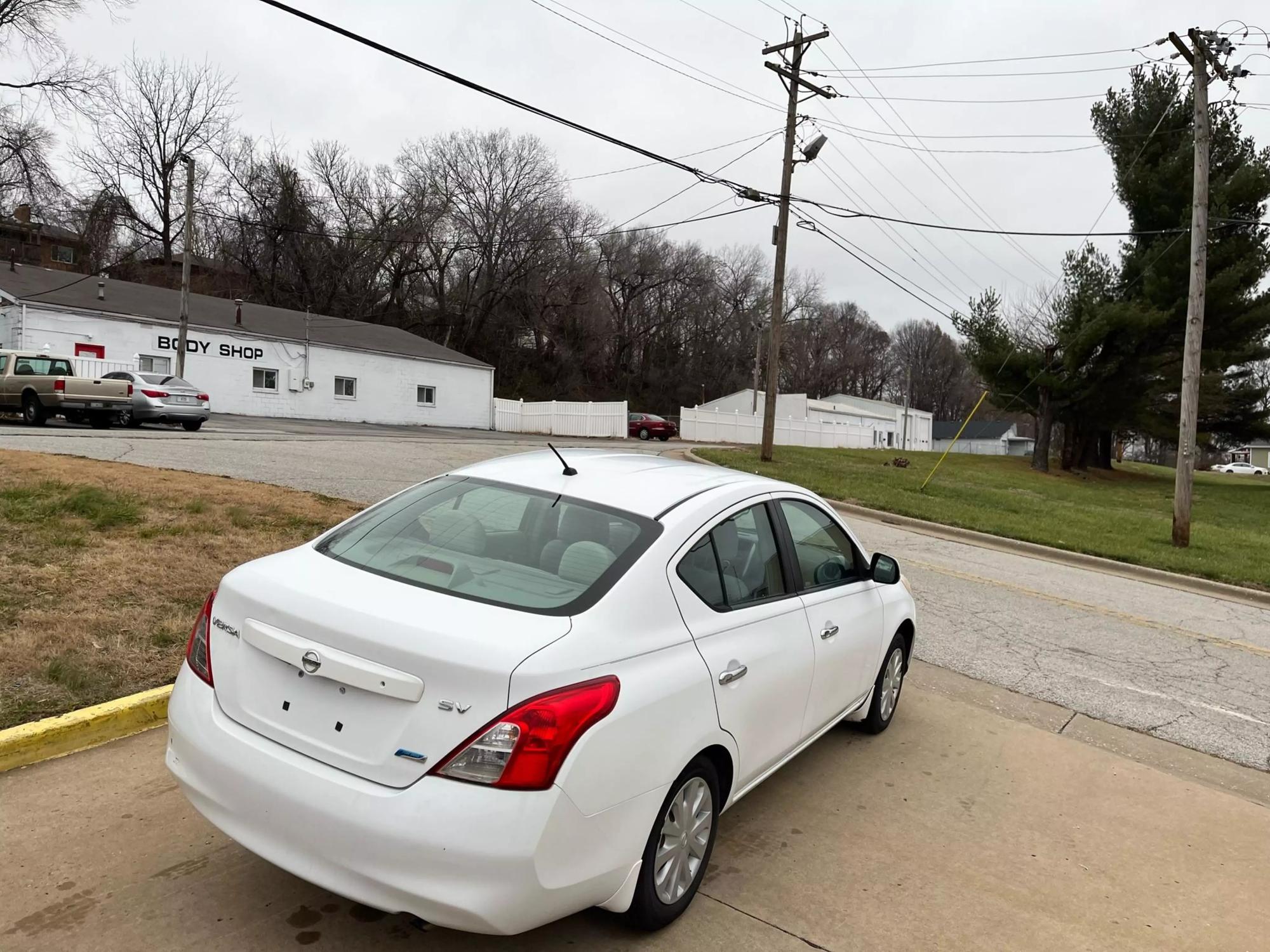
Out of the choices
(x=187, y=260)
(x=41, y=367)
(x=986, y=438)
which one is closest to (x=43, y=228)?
(x=187, y=260)

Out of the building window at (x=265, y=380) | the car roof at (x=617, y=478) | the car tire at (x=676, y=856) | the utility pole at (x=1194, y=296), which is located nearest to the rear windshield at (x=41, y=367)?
the building window at (x=265, y=380)

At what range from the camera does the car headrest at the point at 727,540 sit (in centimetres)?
340

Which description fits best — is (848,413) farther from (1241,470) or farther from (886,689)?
(886,689)

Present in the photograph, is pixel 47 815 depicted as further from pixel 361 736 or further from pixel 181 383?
pixel 181 383

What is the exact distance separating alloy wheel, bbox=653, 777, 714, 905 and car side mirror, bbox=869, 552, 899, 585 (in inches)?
72.7

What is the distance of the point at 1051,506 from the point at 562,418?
26773mm

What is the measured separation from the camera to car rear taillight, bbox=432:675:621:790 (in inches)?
92.5

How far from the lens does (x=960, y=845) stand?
375 centimetres

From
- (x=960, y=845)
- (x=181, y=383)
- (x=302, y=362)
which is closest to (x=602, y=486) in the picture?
(x=960, y=845)

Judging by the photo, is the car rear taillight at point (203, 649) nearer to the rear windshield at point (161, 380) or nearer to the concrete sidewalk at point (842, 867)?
the concrete sidewalk at point (842, 867)

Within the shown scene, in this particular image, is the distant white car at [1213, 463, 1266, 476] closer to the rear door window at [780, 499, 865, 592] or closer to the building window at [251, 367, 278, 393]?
the building window at [251, 367, 278, 393]

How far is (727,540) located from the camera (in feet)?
11.4

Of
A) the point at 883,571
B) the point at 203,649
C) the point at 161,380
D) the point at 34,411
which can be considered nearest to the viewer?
the point at 203,649

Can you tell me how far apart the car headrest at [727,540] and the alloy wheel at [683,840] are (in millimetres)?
864
